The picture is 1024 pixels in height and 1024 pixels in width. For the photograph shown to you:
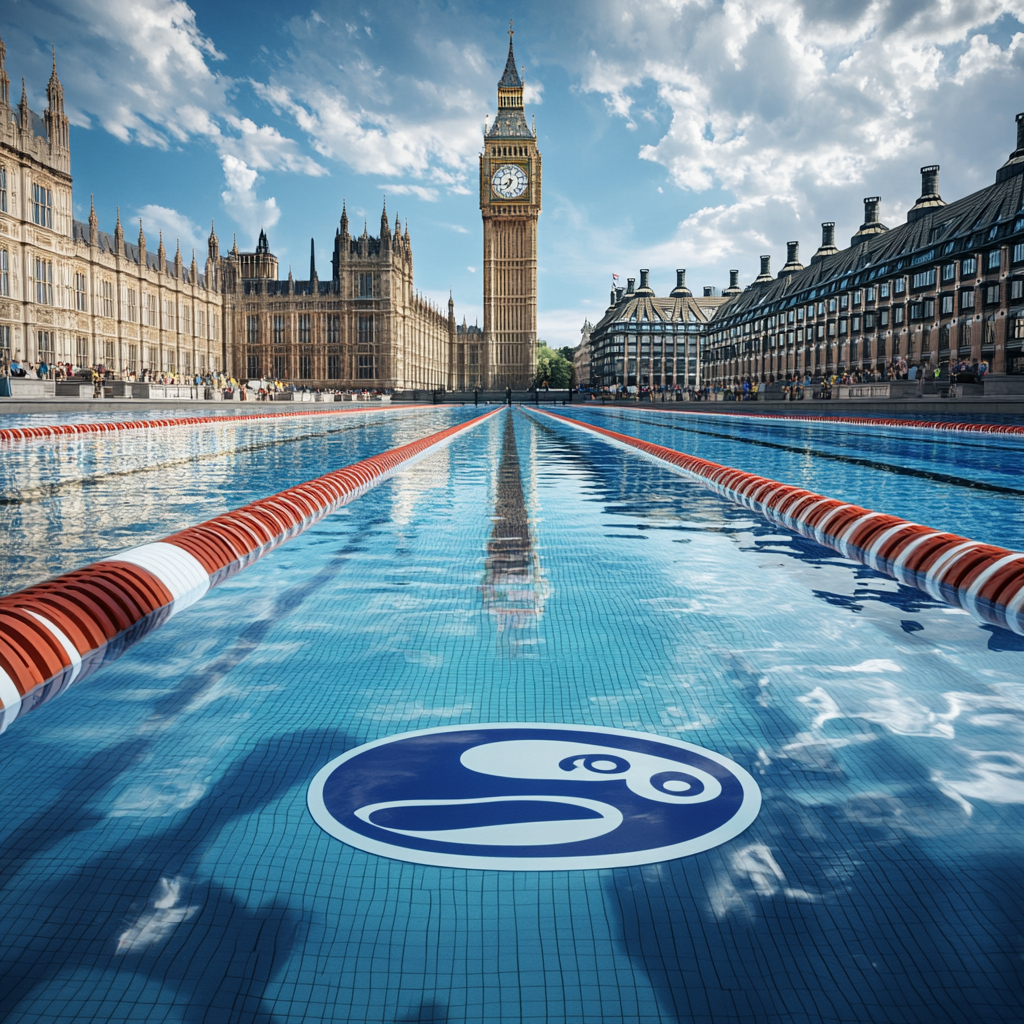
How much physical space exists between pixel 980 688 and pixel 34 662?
3.72 metres

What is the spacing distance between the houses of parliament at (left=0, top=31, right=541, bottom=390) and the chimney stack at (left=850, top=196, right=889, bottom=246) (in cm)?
4035

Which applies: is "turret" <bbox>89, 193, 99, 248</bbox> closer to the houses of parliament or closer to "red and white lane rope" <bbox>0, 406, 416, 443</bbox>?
the houses of parliament

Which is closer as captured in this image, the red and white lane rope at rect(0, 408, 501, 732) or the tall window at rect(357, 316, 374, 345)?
the red and white lane rope at rect(0, 408, 501, 732)

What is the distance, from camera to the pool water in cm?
154

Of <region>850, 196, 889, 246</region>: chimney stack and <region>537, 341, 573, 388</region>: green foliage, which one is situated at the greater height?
<region>850, 196, 889, 246</region>: chimney stack

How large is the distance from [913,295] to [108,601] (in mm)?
68098

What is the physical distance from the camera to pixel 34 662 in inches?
130

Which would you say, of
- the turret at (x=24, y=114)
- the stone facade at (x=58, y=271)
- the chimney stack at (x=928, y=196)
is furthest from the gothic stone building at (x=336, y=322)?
the chimney stack at (x=928, y=196)

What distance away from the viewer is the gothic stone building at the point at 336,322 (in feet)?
282

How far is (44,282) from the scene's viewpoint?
44.9m

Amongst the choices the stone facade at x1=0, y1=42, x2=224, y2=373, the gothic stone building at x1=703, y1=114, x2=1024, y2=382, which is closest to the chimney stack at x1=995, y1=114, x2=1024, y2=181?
the gothic stone building at x1=703, y1=114, x2=1024, y2=382

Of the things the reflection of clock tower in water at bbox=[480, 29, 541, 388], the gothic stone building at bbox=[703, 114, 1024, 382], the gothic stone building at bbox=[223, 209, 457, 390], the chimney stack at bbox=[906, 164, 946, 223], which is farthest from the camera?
the reflection of clock tower in water at bbox=[480, 29, 541, 388]

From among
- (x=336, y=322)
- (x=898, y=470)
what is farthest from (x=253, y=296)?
(x=898, y=470)

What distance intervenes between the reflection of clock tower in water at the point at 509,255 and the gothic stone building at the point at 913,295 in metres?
27.9
